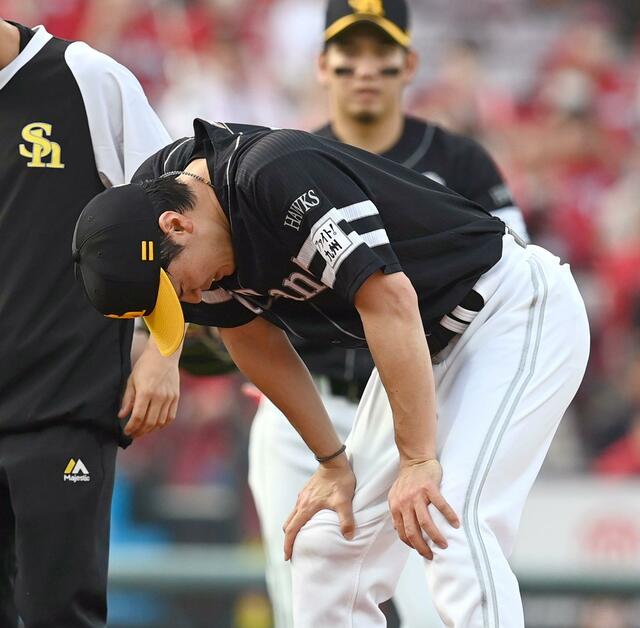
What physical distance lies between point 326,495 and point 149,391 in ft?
1.95

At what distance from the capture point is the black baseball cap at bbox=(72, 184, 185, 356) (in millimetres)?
3270

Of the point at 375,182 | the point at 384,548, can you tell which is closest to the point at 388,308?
the point at 375,182

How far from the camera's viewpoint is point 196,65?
35.0 feet

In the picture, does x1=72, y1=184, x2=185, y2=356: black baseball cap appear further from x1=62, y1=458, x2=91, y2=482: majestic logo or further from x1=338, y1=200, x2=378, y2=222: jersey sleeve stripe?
x1=62, y1=458, x2=91, y2=482: majestic logo

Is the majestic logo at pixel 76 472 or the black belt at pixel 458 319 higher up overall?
the black belt at pixel 458 319

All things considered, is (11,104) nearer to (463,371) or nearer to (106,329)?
(106,329)

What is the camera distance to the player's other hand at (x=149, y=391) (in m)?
3.84

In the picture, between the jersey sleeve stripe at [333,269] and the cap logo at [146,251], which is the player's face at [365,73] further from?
the cap logo at [146,251]

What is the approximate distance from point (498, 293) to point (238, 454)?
4.54 m

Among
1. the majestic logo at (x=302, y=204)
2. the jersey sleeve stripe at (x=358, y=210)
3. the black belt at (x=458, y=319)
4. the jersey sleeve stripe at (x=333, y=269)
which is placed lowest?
the black belt at (x=458, y=319)

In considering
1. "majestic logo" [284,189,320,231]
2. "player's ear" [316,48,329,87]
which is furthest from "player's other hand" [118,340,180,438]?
"player's ear" [316,48,329,87]

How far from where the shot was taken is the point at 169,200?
11.1 feet

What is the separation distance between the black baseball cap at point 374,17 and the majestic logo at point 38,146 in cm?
201

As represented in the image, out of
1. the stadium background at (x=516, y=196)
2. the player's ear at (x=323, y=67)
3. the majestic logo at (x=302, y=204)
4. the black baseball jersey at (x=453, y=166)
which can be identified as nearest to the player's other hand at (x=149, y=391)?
the majestic logo at (x=302, y=204)
